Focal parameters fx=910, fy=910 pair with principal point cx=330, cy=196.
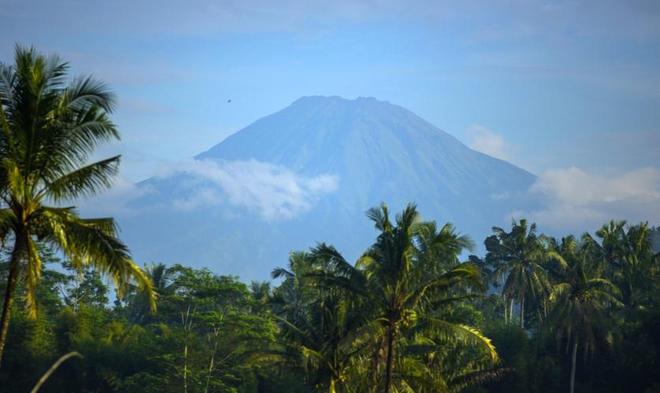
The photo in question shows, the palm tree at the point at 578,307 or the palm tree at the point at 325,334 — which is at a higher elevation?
the palm tree at the point at 578,307

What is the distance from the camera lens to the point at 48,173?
1833cm

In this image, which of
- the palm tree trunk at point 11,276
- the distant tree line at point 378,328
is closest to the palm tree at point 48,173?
the palm tree trunk at point 11,276

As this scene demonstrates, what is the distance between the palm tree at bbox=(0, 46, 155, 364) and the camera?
17.6 metres

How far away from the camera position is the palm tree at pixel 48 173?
1761cm

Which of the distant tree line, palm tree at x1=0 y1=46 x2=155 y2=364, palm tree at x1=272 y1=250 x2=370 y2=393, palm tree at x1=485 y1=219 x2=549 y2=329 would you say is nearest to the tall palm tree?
the distant tree line

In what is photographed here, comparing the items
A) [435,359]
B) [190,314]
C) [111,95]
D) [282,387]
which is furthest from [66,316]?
[111,95]

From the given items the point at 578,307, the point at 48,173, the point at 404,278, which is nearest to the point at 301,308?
the point at 578,307

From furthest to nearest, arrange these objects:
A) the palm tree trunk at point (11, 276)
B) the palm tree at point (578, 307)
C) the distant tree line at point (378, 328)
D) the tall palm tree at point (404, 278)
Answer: the palm tree at point (578, 307)
the distant tree line at point (378, 328)
the tall palm tree at point (404, 278)
the palm tree trunk at point (11, 276)

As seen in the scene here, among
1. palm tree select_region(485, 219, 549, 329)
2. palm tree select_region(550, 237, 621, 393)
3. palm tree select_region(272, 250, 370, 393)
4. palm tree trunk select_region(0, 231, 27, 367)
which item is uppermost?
palm tree select_region(485, 219, 549, 329)

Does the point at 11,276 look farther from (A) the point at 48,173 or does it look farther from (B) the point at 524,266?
(B) the point at 524,266

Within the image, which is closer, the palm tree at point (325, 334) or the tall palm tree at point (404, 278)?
the tall palm tree at point (404, 278)

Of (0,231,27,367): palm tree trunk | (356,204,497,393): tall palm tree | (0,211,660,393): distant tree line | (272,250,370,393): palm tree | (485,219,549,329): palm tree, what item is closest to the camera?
(0,231,27,367): palm tree trunk

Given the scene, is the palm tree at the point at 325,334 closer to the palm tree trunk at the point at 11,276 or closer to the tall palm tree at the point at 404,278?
the tall palm tree at the point at 404,278

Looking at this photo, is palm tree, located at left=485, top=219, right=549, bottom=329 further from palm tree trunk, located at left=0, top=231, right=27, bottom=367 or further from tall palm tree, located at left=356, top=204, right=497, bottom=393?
palm tree trunk, located at left=0, top=231, right=27, bottom=367
